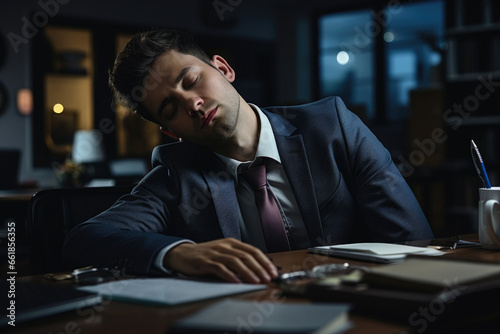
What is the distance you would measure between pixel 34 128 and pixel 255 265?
6.34 meters

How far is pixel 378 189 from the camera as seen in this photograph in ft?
5.37

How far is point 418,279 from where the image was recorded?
80cm

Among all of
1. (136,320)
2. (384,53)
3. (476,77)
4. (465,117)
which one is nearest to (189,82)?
(136,320)

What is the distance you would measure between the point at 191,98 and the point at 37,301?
A: 0.80 m

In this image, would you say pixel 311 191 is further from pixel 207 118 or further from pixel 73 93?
pixel 73 93

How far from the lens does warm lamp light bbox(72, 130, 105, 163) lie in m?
6.18

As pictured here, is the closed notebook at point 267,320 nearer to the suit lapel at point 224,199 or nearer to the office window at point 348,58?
the suit lapel at point 224,199

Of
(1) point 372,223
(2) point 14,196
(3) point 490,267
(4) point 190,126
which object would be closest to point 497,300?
(3) point 490,267

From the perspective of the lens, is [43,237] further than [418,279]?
Yes

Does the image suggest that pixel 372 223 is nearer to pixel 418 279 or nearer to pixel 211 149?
pixel 211 149

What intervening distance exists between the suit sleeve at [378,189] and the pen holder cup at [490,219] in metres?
0.25

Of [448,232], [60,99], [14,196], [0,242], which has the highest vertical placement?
[60,99]

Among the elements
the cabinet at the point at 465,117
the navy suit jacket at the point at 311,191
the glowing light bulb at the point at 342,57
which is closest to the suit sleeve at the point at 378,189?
the navy suit jacket at the point at 311,191

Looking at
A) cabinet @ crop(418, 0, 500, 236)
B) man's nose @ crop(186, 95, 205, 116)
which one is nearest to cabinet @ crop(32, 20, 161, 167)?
cabinet @ crop(418, 0, 500, 236)
